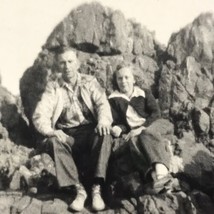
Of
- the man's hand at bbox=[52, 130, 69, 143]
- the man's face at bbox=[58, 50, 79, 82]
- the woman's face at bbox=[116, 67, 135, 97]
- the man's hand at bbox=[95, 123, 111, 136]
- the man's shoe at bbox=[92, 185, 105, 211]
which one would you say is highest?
the man's face at bbox=[58, 50, 79, 82]

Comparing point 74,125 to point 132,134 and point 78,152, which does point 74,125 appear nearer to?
point 78,152

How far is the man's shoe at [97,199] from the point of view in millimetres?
6348

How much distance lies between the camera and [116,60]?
9703 mm

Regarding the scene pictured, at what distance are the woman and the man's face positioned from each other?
702 millimetres

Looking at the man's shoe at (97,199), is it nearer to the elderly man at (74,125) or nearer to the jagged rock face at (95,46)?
the elderly man at (74,125)

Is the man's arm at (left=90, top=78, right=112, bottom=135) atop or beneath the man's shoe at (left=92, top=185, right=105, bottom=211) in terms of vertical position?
atop

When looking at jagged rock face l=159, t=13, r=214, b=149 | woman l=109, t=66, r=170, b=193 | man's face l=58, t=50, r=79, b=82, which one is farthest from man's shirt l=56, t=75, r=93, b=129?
jagged rock face l=159, t=13, r=214, b=149

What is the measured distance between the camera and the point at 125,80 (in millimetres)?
7230

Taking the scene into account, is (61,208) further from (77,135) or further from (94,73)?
(94,73)

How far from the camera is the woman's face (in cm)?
722

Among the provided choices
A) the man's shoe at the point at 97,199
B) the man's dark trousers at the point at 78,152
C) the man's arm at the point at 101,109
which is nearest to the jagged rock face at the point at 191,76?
the man's arm at the point at 101,109

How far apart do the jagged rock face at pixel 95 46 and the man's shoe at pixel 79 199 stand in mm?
3333

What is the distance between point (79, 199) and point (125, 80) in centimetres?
194

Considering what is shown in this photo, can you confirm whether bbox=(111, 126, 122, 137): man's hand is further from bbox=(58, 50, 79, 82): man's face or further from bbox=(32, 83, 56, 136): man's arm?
bbox=(58, 50, 79, 82): man's face
